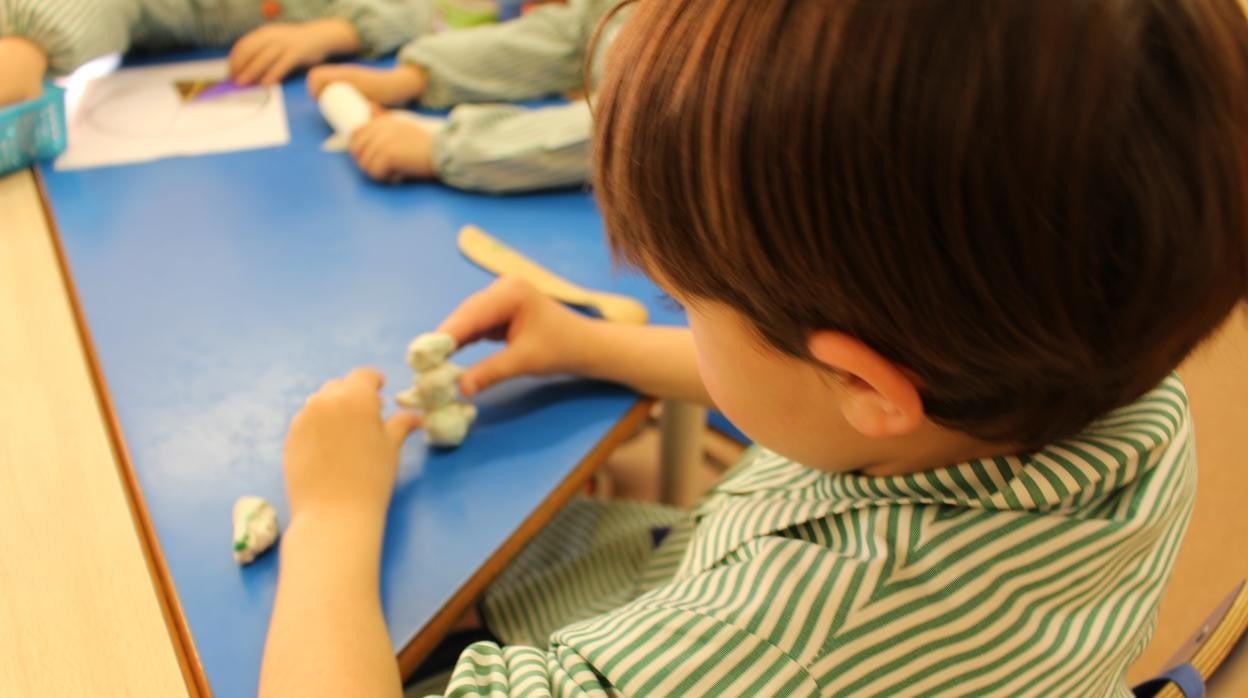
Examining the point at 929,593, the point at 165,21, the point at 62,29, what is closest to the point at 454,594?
the point at 929,593

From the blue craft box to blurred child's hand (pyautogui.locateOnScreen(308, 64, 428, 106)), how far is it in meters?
0.26

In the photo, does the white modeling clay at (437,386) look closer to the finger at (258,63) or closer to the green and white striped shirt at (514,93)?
the green and white striped shirt at (514,93)

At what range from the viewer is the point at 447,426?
0.60 m

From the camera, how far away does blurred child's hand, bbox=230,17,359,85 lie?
1.10 metres

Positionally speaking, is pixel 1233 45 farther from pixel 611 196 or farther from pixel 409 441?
pixel 409 441

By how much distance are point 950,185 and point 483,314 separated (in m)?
0.42

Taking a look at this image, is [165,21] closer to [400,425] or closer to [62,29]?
[62,29]

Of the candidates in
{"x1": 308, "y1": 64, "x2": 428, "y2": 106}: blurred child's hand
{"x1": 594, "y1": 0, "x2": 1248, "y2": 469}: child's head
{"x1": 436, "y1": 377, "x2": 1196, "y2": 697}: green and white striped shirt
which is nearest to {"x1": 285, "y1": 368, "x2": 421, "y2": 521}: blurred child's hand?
{"x1": 436, "y1": 377, "x2": 1196, "y2": 697}: green and white striped shirt

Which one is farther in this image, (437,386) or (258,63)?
(258,63)

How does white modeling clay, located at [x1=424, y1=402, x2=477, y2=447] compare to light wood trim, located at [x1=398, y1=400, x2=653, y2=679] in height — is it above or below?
above

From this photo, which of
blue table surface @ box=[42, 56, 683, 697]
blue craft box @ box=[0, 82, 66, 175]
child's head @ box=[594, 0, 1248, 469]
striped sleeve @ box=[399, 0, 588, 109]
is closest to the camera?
child's head @ box=[594, 0, 1248, 469]

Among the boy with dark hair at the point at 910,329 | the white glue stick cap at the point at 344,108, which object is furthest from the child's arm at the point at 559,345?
the white glue stick cap at the point at 344,108

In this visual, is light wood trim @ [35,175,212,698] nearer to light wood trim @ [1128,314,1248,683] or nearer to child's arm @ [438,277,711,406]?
child's arm @ [438,277,711,406]

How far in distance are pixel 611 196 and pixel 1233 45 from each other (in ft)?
0.77
